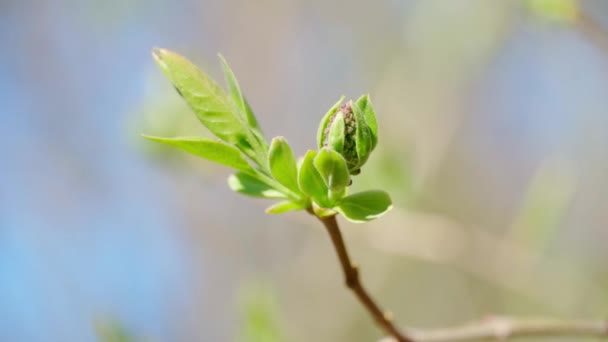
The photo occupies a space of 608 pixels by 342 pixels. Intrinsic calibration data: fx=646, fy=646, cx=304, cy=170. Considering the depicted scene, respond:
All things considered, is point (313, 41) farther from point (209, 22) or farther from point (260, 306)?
point (260, 306)

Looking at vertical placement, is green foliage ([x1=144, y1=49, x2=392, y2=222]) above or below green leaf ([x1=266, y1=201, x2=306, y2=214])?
above

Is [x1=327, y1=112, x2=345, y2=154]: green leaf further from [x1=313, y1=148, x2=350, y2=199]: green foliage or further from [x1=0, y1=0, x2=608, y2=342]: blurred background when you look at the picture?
[x1=0, y1=0, x2=608, y2=342]: blurred background

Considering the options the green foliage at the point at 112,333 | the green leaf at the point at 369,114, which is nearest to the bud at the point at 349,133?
the green leaf at the point at 369,114

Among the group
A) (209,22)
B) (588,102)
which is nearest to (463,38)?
(588,102)

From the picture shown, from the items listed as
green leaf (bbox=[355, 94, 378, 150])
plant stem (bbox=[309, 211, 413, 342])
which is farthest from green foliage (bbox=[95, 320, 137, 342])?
green leaf (bbox=[355, 94, 378, 150])

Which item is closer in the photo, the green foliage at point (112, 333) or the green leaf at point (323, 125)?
the green leaf at point (323, 125)

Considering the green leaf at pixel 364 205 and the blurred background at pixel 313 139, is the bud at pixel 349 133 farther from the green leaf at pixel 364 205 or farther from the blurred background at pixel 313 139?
the blurred background at pixel 313 139

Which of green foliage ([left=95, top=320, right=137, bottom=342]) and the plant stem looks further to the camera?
green foliage ([left=95, top=320, right=137, bottom=342])
